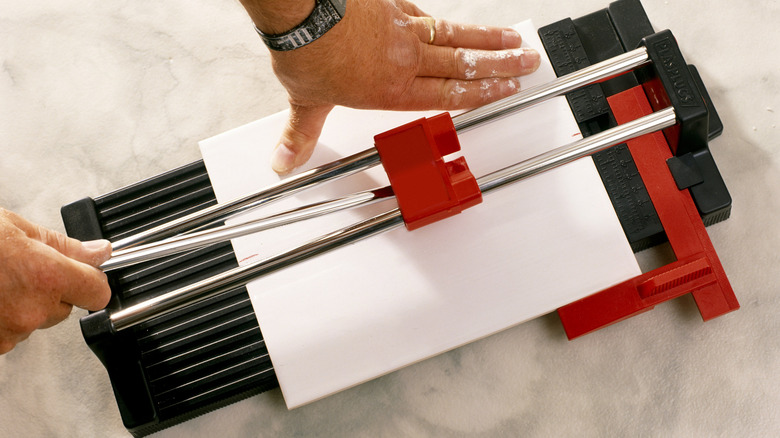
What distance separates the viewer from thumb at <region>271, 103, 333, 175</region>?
0.77 metres

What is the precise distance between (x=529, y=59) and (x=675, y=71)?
175 mm

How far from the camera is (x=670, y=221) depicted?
81 centimetres

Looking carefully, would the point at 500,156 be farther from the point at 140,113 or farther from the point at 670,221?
the point at 140,113

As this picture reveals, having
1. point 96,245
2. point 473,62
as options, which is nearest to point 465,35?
point 473,62

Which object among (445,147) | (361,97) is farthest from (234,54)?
(445,147)

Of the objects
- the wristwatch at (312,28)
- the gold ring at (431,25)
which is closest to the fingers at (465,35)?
the gold ring at (431,25)

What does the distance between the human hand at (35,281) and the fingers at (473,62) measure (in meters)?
0.44

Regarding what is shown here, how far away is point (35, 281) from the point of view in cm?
61

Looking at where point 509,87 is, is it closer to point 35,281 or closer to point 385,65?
point 385,65

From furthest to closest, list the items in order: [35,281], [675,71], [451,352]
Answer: [451,352]
[675,71]
[35,281]

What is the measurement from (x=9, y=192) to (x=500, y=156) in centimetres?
75

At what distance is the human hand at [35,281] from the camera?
0.61 m

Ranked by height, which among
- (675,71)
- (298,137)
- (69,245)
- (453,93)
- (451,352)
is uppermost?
(675,71)

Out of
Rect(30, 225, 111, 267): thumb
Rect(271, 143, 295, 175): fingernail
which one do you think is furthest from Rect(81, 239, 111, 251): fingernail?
Rect(271, 143, 295, 175): fingernail
